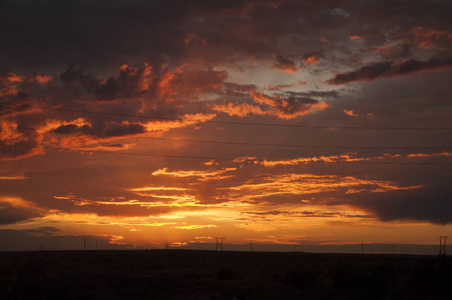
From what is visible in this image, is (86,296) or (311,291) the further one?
(311,291)

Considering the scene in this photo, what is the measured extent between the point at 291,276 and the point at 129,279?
20.8 meters

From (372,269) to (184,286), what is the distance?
71.2ft

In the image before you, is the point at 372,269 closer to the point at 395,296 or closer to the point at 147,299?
the point at 395,296

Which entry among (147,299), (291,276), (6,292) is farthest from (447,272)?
(6,292)

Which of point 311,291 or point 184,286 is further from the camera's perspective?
point 184,286

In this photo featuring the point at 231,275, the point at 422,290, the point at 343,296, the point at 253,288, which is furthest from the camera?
the point at 231,275

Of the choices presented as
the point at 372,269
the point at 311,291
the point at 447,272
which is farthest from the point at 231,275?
the point at 447,272

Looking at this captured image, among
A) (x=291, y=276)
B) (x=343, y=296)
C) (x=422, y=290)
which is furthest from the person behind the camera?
(x=291, y=276)

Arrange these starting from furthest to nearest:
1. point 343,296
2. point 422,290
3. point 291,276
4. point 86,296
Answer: point 291,276 < point 422,290 < point 343,296 < point 86,296

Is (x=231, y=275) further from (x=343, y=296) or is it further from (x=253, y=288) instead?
(x=343, y=296)

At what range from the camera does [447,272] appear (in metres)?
55.1

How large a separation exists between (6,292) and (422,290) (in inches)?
1748

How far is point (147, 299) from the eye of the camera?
1757 inches

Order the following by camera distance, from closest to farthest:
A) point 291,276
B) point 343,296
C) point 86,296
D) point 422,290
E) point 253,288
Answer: point 86,296 < point 343,296 < point 253,288 < point 422,290 < point 291,276
